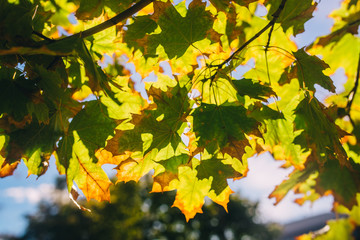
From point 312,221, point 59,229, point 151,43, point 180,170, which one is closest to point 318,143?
point 180,170

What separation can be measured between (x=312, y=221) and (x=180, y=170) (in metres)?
21.1

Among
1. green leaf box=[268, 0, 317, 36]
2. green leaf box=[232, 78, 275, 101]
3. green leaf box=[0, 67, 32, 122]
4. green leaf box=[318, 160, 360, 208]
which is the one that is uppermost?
green leaf box=[268, 0, 317, 36]

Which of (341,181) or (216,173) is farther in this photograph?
(341,181)

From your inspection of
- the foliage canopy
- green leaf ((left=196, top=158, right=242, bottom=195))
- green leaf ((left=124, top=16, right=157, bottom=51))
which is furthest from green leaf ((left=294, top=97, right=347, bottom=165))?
green leaf ((left=124, top=16, right=157, bottom=51))

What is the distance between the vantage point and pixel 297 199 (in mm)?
1950

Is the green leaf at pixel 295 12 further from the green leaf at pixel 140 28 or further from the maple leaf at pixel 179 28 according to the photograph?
the green leaf at pixel 140 28

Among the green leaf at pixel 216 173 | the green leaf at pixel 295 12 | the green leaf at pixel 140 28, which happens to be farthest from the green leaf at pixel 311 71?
the green leaf at pixel 140 28

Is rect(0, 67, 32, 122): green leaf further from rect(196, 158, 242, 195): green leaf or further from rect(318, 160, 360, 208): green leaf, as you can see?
rect(318, 160, 360, 208): green leaf

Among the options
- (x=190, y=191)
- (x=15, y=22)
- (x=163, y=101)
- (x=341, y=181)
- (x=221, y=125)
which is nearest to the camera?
(x=15, y=22)

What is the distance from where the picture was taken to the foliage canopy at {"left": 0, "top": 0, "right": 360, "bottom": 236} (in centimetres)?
85

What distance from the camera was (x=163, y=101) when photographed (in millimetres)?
1000

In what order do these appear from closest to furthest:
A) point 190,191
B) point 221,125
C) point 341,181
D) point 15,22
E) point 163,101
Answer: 1. point 15,22
2. point 221,125
3. point 163,101
4. point 190,191
5. point 341,181

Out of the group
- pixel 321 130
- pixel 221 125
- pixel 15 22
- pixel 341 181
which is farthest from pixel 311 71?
pixel 15 22

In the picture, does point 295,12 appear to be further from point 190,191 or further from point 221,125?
point 190,191
